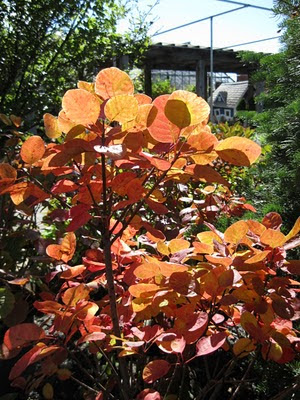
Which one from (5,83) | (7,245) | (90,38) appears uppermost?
(90,38)

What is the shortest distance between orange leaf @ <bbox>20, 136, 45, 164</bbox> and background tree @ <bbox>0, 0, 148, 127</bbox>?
2.81 meters

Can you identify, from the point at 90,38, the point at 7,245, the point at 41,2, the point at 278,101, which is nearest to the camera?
the point at 7,245

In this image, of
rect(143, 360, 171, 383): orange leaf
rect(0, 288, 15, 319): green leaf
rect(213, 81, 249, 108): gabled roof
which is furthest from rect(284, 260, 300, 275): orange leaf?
rect(213, 81, 249, 108): gabled roof

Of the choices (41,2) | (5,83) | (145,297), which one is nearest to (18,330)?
(145,297)

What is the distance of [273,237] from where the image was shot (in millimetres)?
855

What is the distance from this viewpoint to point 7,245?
1680 millimetres

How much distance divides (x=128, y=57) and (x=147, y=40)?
325 millimetres

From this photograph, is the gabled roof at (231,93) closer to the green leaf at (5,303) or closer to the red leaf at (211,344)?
the green leaf at (5,303)

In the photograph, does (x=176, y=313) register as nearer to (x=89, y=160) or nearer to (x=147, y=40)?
(x=89, y=160)

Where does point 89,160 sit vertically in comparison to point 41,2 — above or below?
below

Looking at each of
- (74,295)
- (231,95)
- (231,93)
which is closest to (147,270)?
(74,295)

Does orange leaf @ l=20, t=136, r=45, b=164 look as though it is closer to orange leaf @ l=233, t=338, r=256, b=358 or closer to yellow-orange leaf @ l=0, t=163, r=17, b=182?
yellow-orange leaf @ l=0, t=163, r=17, b=182

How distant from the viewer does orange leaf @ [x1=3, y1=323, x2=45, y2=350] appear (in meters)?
0.84

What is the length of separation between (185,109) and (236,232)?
30 centimetres
